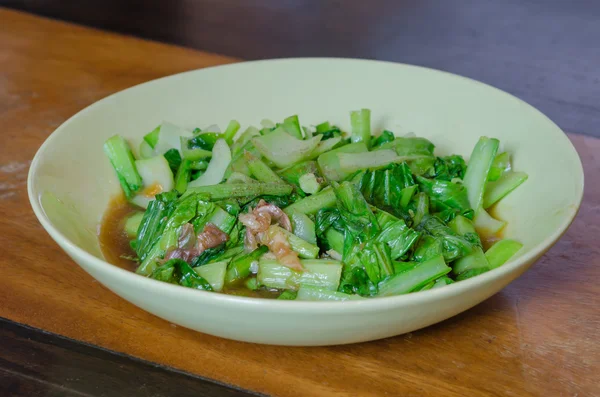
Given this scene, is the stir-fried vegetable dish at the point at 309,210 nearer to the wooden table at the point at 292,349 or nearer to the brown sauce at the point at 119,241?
the brown sauce at the point at 119,241

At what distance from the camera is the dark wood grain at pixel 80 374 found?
1315mm

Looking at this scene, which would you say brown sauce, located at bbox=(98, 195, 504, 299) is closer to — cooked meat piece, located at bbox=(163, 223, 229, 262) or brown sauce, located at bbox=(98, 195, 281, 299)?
brown sauce, located at bbox=(98, 195, 281, 299)

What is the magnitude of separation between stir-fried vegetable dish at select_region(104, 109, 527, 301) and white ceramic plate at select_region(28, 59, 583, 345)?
0.26 feet

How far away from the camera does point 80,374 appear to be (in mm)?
1358

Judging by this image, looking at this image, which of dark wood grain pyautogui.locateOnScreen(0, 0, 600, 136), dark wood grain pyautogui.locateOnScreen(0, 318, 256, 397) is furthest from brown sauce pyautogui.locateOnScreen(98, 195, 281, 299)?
dark wood grain pyautogui.locateOnScreen(0, 0, 600, 136)

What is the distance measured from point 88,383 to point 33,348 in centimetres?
18

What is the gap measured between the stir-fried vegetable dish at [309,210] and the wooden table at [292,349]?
12cm

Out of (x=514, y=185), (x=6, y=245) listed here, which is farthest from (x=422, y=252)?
(x=6, y=245)

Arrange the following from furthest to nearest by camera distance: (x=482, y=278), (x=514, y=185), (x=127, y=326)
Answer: (x=514, y=185), (x=127, y=326), (x=482, y=278)

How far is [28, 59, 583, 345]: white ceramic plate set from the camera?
3.91ft

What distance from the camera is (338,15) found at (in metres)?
4.62

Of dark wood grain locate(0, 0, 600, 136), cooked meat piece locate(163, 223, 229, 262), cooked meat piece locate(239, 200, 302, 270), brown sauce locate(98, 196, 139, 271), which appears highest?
cooked meat piece locate(239, 200, 302, 270)

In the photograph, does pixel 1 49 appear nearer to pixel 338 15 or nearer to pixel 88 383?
pixel 88 383

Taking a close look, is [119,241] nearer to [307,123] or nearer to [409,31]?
[307,123]
